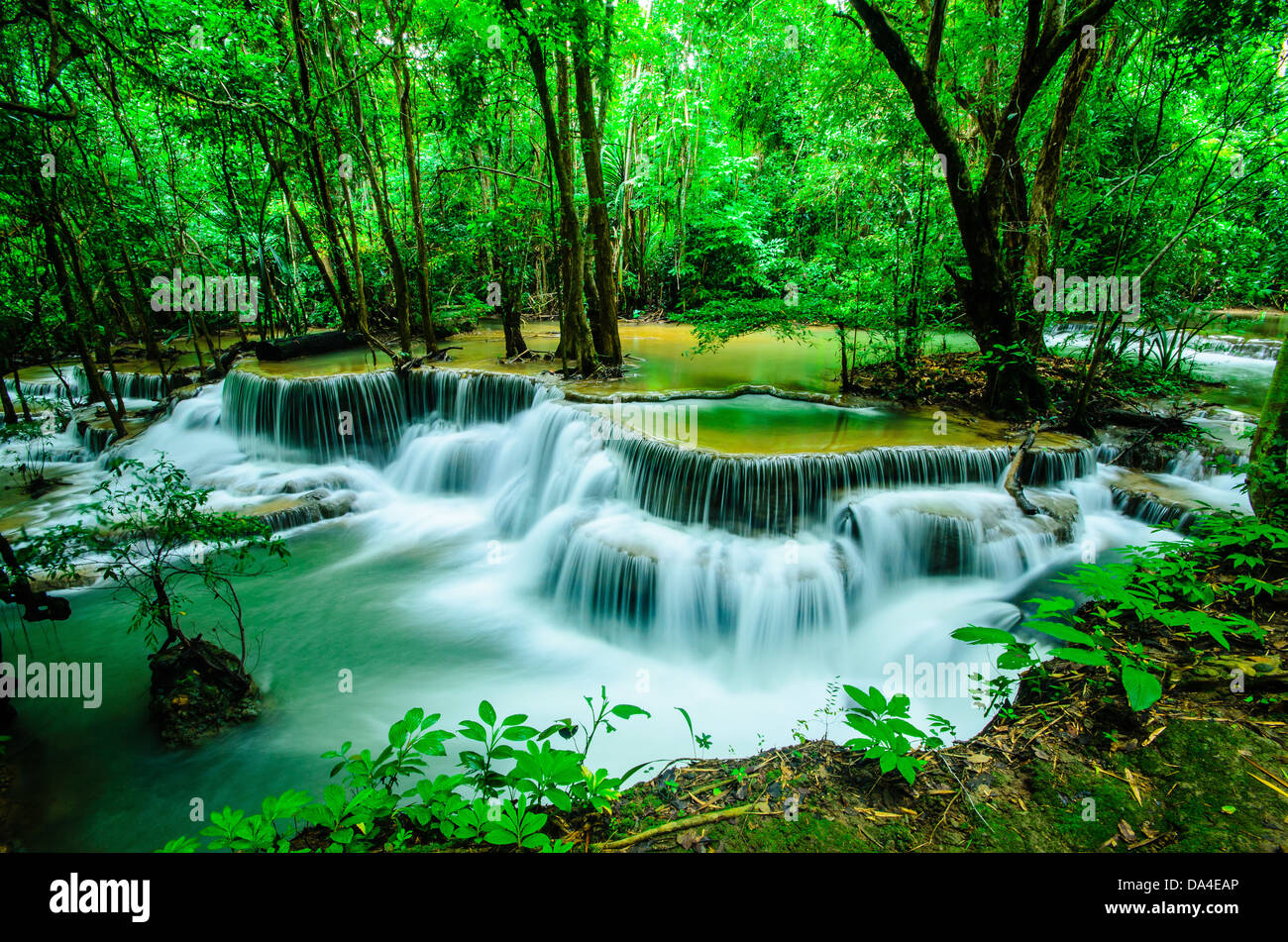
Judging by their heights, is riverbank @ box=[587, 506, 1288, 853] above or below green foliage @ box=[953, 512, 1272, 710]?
below

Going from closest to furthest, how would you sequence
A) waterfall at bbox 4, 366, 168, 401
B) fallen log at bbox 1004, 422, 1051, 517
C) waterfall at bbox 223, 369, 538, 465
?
fallen log at bbox 1004, 422, 1051, 517, waterfall at bbox 223, 369, 538, 465, waterfall at bbox 4, 366, 168, 401

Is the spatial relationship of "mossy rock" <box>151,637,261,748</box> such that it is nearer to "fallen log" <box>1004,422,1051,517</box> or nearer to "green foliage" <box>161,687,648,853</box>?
"green foliage" <box>161,687,648,853</box>

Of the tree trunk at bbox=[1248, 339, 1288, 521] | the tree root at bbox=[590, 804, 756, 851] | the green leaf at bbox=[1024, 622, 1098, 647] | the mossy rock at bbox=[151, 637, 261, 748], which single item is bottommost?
the mossy rock at bbox=[151, 637, 261, 748]

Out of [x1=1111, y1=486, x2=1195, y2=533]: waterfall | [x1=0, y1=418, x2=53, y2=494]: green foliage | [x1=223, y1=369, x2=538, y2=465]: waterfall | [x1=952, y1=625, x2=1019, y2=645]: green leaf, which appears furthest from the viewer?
[x1=223, y1=369, x2=538, y2=465]: waterfall

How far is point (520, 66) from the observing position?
1186 cm

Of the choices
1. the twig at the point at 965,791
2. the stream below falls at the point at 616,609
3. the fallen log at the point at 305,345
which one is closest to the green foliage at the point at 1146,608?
the twig at the point at 965,791

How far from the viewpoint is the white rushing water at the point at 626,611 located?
4.61 meters

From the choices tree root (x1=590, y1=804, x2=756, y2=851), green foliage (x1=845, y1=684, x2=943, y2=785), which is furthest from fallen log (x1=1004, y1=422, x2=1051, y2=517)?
tree root (x1=590, y1=804, x2=756, y2=851)

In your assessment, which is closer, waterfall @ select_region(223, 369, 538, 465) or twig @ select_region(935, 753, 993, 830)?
twig @ select_region(935, 753, 993, 830)

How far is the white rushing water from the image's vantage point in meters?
4.61

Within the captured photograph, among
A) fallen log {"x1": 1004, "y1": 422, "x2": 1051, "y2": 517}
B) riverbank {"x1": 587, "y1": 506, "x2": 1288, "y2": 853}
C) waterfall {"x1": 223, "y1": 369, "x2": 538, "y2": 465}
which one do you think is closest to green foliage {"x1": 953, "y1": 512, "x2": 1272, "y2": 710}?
riverbank {"x1": 587, "y1": 506, "x2": 1288, "y2": 853}

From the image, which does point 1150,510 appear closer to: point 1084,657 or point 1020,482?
point 1020,482

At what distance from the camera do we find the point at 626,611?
618cm

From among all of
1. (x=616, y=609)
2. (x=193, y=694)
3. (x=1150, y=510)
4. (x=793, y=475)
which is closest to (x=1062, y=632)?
(x=793, y=475)
